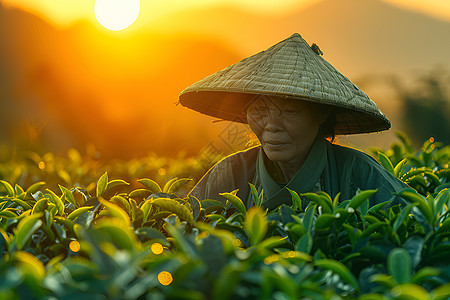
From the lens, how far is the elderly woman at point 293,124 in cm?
219

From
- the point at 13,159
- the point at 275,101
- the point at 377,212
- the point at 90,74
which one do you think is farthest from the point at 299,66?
the point at 90,74

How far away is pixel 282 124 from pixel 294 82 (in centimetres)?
28

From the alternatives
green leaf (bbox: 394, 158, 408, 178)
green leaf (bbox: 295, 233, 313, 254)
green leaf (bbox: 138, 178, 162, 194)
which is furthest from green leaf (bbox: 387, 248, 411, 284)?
green leaf (bbox: 394, 158, 408, 178)

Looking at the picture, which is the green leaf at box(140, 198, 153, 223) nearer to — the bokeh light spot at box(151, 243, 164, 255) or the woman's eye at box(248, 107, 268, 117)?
the bokeh light spot at box(151, 243, 164, 255)

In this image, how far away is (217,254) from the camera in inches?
36.3

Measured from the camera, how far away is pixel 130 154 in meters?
6.84

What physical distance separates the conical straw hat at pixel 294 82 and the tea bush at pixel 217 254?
0.64 metres

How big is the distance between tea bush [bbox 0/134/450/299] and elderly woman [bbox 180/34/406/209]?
0.66 metres

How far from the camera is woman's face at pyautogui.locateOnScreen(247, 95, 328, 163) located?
234 centimetres

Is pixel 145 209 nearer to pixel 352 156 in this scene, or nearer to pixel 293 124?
pixel 293 124

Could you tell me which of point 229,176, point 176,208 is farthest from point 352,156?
point 176,208

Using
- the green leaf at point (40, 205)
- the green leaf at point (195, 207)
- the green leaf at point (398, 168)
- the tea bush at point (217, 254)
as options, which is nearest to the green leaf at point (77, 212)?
the tea bush at point (217, 254)

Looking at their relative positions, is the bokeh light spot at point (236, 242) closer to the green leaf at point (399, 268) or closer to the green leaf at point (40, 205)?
the green leaf at point (399, 268)

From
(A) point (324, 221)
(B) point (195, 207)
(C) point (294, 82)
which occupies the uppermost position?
(C) point (294, 82)
